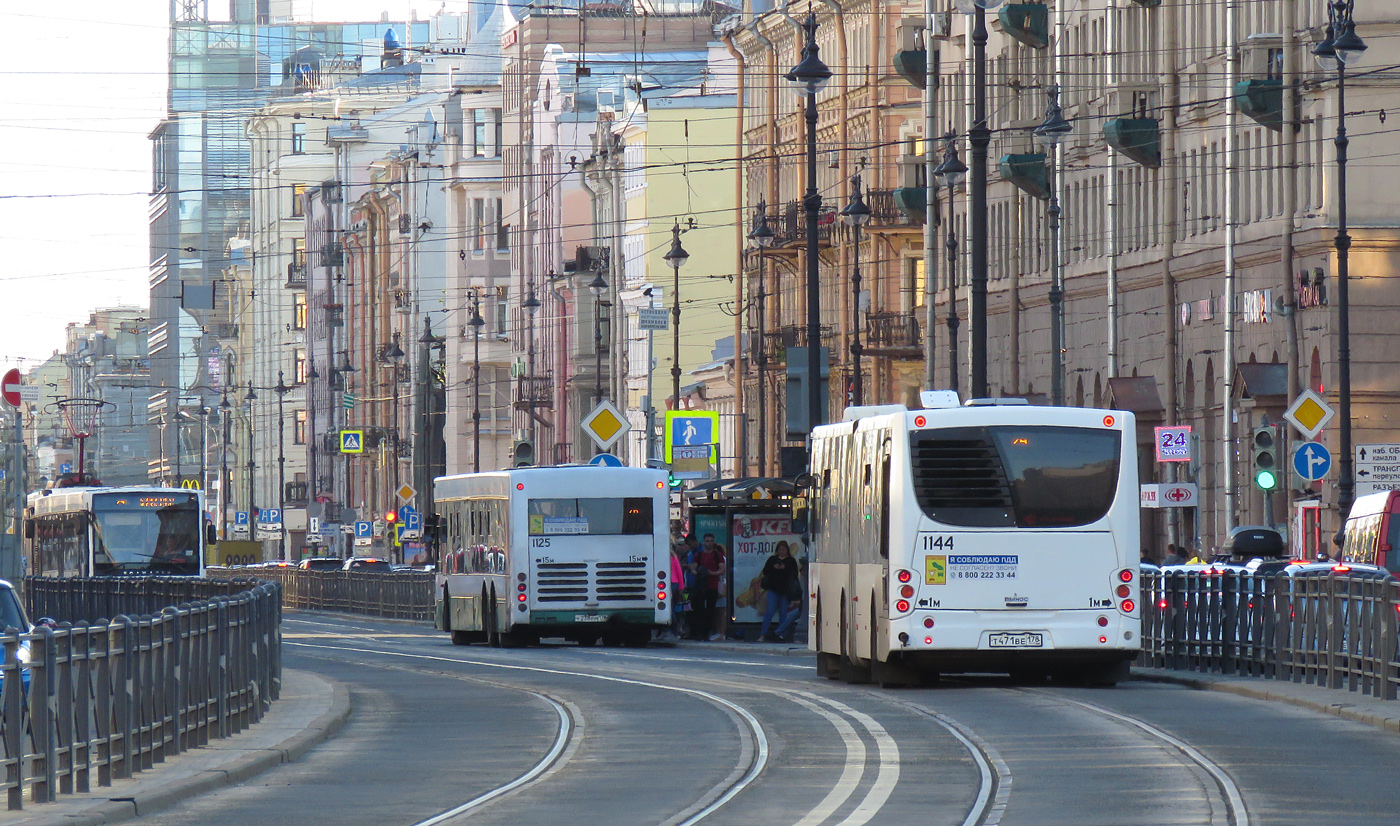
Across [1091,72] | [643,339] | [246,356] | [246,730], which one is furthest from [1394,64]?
[246,356]

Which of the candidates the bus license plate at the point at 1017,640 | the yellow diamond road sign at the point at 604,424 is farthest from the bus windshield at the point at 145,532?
the bus license plate at the point at 1017,640

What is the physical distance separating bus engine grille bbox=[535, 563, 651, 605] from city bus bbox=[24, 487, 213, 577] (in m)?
17.5

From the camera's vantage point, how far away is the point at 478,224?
398 feet

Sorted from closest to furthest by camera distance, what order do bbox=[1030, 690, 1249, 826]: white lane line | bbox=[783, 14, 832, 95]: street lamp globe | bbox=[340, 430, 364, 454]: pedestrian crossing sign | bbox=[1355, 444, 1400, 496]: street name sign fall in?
1. bbox=[1030, 690, 1249, 826]: white lane line
2. bbox=[1355, 444, 1400, 496]: street name sign
3. bbox=[783, 14, 832, 95]: street lamp globe
4. bbox=[340, 430, 364, 454]: pedestrian crossing sign

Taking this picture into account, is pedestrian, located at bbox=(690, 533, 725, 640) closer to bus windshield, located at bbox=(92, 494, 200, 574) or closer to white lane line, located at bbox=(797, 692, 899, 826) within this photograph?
bus windshield, located at bbox=(92, 494, 200, 574)

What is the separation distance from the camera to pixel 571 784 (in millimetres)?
16938

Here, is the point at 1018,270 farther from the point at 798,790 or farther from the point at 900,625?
the point at 798,790

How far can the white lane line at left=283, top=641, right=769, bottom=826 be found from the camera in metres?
15.8

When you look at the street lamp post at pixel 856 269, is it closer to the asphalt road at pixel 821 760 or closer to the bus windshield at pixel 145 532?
the bus windshield at pixel 145 532

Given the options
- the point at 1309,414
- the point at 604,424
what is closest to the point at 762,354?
the point at 604,424

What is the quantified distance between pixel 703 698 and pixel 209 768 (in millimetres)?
8548

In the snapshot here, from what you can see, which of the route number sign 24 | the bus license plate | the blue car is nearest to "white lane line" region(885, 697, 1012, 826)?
the bus license plate

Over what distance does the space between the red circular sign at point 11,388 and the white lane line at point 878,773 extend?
38.7 feet

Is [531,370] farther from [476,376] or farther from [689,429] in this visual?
[689,429]
